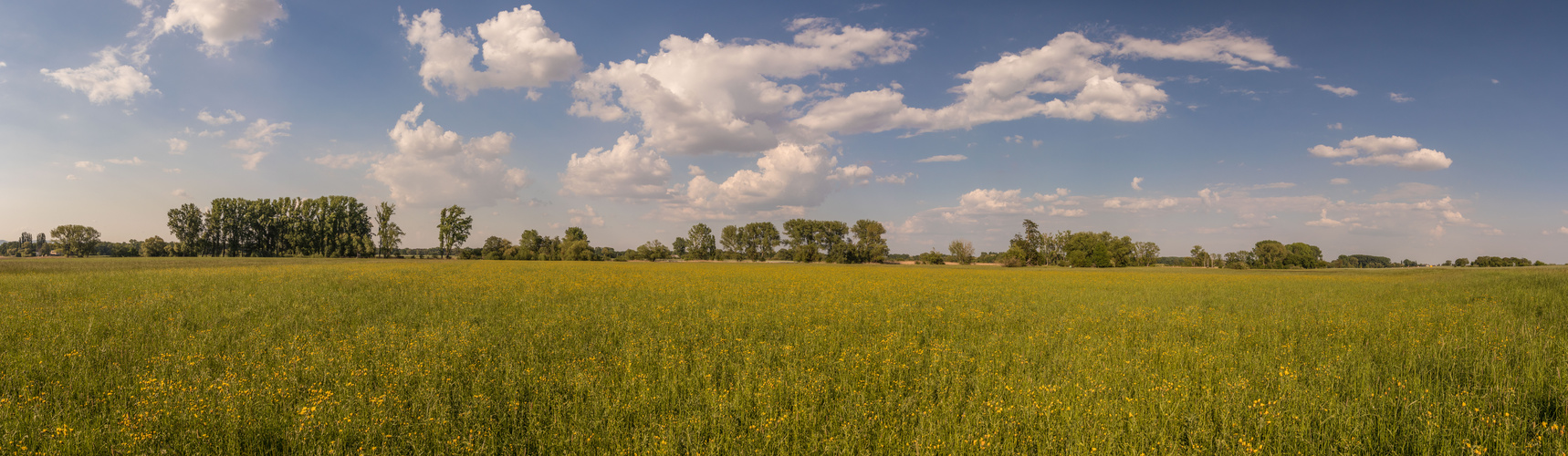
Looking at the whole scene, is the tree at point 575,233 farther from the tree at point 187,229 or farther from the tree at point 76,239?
the tree at point 76,239

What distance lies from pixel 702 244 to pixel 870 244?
142 ft

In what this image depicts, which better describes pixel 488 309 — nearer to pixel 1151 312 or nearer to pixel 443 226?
pixel 1151 312

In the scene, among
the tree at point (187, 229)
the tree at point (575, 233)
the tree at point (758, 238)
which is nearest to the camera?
the tree at point (187, 229)

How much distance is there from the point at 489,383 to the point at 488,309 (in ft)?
27.4

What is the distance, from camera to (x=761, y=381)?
7066mm

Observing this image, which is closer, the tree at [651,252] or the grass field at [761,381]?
the grass field at [761,381]

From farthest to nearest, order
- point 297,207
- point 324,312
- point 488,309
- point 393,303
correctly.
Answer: point 297,207, point 393,303, point 488,309, point 324,312

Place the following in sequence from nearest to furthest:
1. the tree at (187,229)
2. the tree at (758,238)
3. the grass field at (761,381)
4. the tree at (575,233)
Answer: the grass field at (761,381)
the tree at (187,229)
the tree at (575,233)
the tree at (758,238)

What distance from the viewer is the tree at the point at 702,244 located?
136125mm

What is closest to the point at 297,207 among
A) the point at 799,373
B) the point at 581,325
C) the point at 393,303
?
the point at 393,303

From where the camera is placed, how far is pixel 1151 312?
50.6 ft

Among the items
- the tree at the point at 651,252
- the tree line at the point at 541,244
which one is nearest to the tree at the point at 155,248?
the tree line at the point at 541,244

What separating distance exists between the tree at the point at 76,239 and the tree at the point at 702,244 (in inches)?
4741

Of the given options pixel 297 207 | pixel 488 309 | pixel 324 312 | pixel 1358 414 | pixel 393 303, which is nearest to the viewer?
pixel 1358 414
